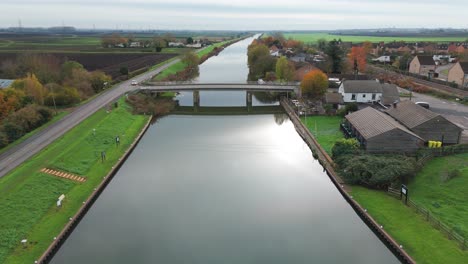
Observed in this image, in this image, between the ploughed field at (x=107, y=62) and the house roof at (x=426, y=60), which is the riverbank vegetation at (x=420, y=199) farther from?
the ploughed field at (x=107, y=62)

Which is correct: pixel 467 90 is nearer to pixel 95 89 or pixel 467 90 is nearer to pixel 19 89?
pixel 95 89

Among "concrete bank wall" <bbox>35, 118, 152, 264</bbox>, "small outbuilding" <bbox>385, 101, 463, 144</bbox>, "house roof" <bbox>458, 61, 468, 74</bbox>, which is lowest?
"concrete bank wall" <bbox>35, 118, 152, 264</bbox>

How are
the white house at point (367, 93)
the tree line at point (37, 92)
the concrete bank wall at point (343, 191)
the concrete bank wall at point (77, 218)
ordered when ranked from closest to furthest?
the concrete bank wall at point (77, 218) < the concrete bank wall at point (343, 191) < the tree line at point (37, 92) < the white house at point (367, 93)

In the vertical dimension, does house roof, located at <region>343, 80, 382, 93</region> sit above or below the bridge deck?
above

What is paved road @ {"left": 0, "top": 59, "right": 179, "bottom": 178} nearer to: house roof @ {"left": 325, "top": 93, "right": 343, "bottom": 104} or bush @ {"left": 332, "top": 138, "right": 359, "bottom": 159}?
bush @ {"left": 332, "top": 138, "right": 359, "bottom": 159}

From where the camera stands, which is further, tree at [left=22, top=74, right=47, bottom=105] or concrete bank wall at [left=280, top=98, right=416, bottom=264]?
tree at [left=22, top=74, right=47, bottom=105]

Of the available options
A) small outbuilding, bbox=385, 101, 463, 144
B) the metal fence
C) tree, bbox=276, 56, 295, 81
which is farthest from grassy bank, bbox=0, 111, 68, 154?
tree, bbox=276, 56, 295, 81

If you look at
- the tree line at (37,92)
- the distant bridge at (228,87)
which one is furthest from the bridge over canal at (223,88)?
the tree line at (37,92)
